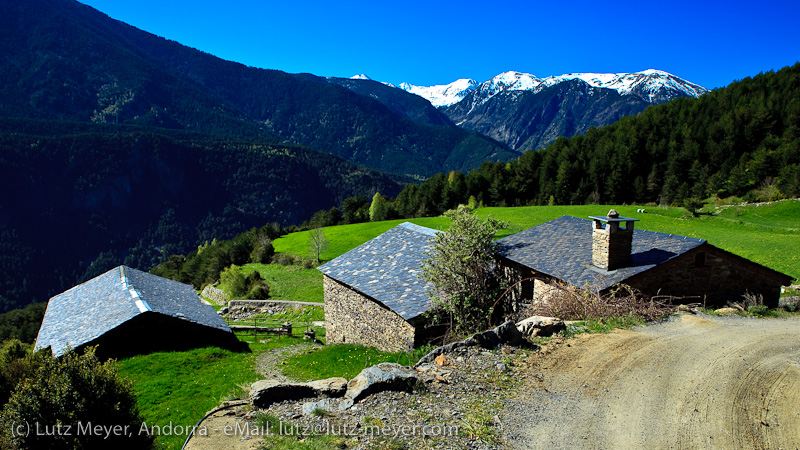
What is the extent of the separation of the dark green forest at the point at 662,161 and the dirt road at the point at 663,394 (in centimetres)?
6568

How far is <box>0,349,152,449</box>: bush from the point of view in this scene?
590cm

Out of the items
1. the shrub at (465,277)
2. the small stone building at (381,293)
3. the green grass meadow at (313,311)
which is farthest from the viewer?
the small stone building at (381,293)

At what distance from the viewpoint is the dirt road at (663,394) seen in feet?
21.2

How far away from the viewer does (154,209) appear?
17725 cm

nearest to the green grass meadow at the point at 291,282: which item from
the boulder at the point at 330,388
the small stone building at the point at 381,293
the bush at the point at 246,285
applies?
the bush at the point at 246,285

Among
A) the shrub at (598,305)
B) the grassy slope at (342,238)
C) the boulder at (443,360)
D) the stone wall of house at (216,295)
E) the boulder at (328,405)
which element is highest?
the shrub at (598,305)

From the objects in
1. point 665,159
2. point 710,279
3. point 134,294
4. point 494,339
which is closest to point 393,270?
point 494,339

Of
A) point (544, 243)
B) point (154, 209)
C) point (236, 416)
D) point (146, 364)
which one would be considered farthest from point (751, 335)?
point (154, 209)

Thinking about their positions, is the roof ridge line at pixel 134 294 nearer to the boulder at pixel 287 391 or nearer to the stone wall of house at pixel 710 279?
the boulder at pixel 287 391

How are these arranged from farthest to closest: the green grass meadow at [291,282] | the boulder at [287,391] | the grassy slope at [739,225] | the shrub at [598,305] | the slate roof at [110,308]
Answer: the green grass meadow at [291,282] < the grassy slope at [739,225] < the slate roof at [110,308] < the shrub at [598,305] < the boulder at [287,391]

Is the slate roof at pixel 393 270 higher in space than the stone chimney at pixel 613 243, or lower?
lower

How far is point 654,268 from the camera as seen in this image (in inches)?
537

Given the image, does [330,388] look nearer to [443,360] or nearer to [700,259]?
[443,360]

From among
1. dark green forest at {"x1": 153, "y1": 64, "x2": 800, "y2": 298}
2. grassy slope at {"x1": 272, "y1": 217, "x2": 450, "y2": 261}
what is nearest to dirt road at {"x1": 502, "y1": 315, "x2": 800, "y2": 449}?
grassy slope at {"x1": 272, "y1": 217, "x2": 450, "y2": 261}
